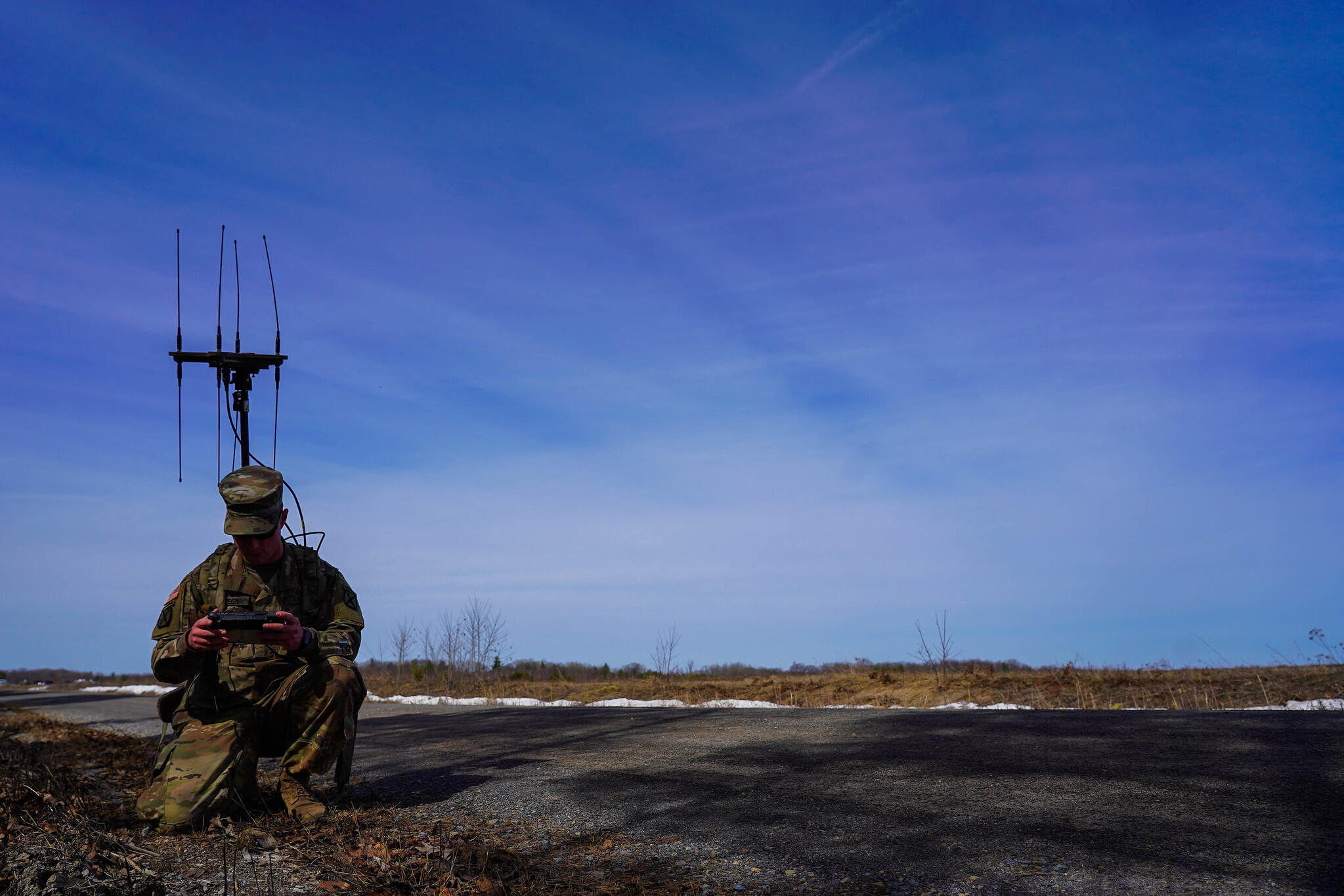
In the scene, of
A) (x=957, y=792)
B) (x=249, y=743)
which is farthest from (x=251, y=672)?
(x=957, y=792)

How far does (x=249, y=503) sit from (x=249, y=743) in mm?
1433

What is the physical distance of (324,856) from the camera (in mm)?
4340

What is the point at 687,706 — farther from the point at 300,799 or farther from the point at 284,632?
the point at 284,632

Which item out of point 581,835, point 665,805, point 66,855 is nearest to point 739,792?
point 665,805

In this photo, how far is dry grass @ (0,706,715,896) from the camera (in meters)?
3.80

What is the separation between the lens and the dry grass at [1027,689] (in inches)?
586

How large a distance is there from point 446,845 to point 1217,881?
3.39 m

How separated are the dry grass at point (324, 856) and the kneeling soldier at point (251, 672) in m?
0.25

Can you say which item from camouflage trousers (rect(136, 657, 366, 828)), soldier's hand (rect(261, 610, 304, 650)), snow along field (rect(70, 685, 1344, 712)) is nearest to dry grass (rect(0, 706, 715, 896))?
camouflage trousers (rect(136, 657, 366, 828))

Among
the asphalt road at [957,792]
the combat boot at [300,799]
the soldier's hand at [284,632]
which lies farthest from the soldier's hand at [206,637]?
the asphalt road at [957,792]

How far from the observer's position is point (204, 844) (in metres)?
4.78

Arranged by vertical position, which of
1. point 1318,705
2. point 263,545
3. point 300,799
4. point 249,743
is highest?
point 263,545

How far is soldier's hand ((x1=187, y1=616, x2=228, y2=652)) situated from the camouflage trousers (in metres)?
0.60

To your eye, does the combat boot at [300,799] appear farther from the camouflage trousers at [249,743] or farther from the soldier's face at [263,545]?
the soldier's face at [263,545]
